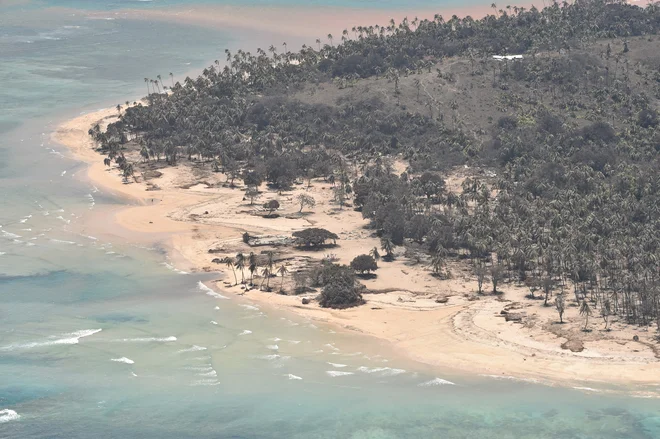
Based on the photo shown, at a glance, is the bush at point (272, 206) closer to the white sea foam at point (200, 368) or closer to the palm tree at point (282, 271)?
the palm tree at point (282, 271)

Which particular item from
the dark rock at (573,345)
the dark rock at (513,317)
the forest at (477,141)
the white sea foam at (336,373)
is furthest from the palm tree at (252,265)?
the dark rock at (573,345)

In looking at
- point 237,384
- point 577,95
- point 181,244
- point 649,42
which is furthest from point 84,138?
point 649,42

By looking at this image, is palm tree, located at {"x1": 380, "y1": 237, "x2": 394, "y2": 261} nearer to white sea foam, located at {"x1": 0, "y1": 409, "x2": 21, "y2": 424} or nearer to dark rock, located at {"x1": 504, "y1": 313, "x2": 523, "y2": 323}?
dark rock, located at {"x1": 504, "y1": 313, "x2": 523, "y2": 323}

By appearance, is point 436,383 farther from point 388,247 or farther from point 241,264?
point 241,264

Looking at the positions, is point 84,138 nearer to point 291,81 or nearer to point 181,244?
point 291,81

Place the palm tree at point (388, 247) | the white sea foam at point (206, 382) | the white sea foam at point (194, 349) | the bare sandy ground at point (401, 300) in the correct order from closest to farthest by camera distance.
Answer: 1. the white sea foam at point (206, 382)
2. the bare sandy ground at point (401, 300)
3. the white sea foam at point (194, 349)
4. the palm tree at point (388, 247)

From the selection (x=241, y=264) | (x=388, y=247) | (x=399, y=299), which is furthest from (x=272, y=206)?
(x=399, y=299)
